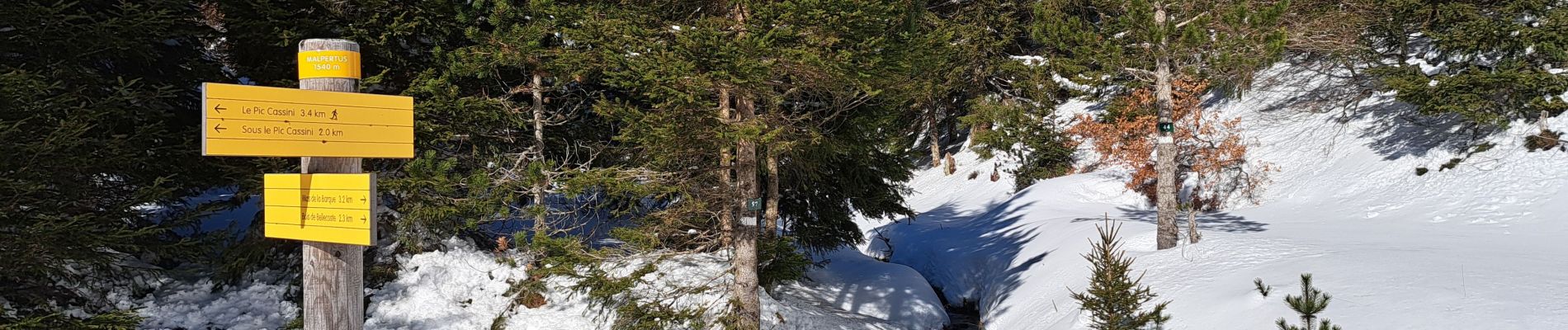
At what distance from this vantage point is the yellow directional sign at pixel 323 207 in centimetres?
409

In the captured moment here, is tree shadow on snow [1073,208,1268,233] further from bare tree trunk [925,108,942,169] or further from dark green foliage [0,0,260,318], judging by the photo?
dark green foliage [0,0,260,318]

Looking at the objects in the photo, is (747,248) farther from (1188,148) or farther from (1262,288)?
(1188,148)

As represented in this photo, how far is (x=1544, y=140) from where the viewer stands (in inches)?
563

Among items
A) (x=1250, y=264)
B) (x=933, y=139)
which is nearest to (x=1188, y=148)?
(x=1250, y=264)

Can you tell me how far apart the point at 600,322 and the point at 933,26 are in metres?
16.8

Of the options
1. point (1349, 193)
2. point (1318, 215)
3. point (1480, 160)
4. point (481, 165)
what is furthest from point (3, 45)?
point (1480, 160)

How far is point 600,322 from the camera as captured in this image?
11.8 metres

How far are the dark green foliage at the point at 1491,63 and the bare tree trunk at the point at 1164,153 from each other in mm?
5150

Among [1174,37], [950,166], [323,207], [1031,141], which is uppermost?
[1174,37]

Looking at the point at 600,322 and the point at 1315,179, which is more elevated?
the point at 1315,179

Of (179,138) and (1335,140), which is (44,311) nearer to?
(179,138)

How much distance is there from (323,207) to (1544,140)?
62.0 feet

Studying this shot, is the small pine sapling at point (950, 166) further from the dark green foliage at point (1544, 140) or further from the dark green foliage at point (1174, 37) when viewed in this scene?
the dark green foliage at point (1544, 140)

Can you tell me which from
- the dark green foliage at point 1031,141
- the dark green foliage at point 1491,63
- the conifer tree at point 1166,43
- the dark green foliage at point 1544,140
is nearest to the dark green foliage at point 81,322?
the conifer tree at point 1166,43
